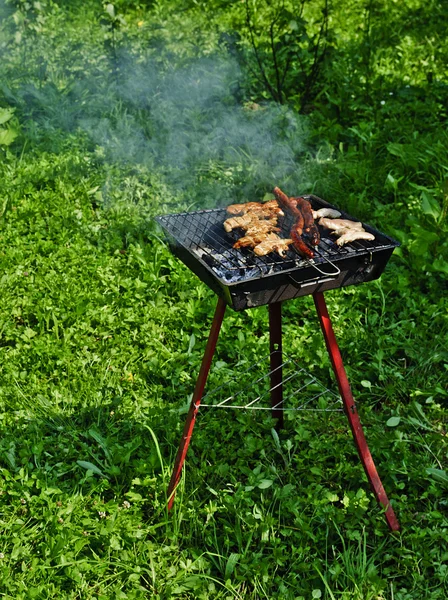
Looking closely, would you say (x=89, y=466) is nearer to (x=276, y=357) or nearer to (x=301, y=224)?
(x=276, y=357)

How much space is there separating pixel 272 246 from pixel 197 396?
2.37 ft

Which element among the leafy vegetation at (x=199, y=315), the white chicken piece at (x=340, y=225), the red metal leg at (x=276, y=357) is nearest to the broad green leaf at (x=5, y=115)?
the leafy vegetation at (x=199, y=315)

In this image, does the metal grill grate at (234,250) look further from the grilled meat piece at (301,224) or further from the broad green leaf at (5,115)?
the broad green leaf at (5,115)

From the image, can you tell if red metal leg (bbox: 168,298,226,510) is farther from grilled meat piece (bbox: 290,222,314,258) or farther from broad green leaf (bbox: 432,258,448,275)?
broad green leaf (bbox: 432,258,448,275)

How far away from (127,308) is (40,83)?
311 centimetres

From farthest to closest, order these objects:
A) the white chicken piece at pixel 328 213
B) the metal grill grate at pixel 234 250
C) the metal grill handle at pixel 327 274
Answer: the white chicken piece at pixel 328 213 < the metal grill grate at pixel 234 250 < the metal grill handle at pixel 327 274

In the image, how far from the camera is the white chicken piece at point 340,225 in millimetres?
3027

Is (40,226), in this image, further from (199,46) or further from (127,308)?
(199,46)

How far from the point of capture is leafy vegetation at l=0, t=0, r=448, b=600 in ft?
9.73

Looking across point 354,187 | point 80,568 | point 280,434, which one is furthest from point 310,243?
point 354,187

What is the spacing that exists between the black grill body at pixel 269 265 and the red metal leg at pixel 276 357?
1.54ft

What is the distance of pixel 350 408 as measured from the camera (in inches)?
114

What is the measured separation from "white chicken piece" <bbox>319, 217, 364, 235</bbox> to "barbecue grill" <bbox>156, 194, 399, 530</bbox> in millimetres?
36

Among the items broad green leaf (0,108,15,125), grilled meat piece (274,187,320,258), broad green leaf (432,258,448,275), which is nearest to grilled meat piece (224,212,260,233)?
grilled meat piece (274,187,320,258)
